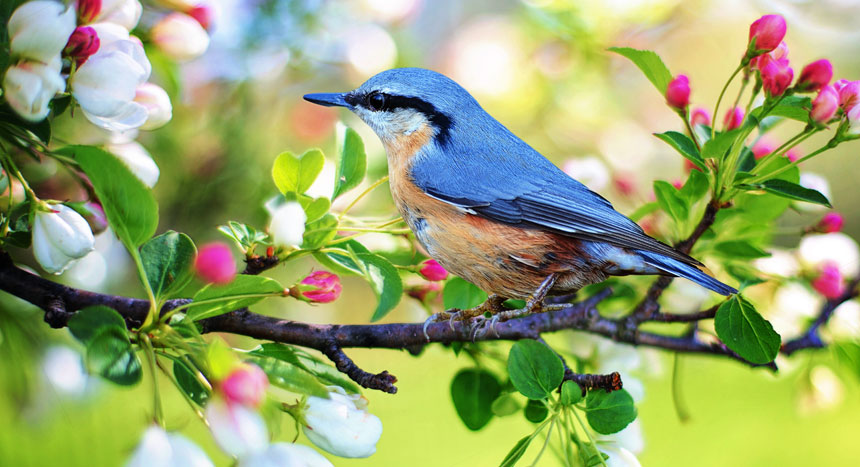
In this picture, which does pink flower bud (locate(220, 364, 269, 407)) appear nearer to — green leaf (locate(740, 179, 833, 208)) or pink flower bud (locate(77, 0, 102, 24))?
pink flower bud (locate(77, 0, 102, 24))

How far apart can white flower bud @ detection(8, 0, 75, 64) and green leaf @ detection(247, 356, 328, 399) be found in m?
0.27

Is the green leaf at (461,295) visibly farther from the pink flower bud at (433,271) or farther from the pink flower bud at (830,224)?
the pink flower bud at (830,224)

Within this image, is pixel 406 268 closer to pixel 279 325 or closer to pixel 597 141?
pixel 279 325

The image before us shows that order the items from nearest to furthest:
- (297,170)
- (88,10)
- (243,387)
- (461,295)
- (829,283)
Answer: (243,387) → (88,10) → (297,170) → (461,295) → (829,283)

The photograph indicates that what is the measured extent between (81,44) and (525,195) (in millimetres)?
455

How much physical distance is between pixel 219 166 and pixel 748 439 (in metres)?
1.31

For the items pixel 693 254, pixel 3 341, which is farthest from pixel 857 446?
pixel 3 341

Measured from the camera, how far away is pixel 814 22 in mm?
1888

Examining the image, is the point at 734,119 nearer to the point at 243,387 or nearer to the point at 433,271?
the point at 433,271

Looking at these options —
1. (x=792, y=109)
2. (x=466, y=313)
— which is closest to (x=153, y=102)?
(x=466, y=313)

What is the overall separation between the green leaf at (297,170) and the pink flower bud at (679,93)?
0.34m

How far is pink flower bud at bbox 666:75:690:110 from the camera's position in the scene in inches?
25.0

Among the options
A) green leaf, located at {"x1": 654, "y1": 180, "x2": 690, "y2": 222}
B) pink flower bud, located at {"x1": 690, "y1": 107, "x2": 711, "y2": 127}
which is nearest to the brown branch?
green leaf, located at {"x1": 654, "y1": 180, "x2": 690, "y2": 222}

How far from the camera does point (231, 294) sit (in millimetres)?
548
